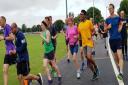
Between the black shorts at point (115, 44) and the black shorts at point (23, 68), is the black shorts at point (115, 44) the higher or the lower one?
the higher one

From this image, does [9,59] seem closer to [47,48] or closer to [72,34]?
[47,48]

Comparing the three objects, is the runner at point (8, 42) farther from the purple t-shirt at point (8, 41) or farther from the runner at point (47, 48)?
the runner at point (47, 48)

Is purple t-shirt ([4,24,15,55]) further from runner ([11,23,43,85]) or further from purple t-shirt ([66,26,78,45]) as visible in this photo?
purple t-shirt ([66,26,78,45])

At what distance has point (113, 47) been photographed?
1448cm

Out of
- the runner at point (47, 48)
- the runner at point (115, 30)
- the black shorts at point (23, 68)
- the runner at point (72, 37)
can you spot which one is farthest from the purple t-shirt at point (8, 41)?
the runner at point (72, 37)

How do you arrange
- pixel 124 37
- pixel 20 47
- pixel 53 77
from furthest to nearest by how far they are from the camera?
pixel 124 37 → pixel 53 77 → pixel 20 47

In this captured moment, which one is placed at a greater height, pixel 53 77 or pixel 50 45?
pixel 50 45

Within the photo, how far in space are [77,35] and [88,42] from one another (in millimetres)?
A: 1343

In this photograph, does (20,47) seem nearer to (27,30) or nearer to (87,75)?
(87,75)

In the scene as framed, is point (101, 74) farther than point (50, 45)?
Yes

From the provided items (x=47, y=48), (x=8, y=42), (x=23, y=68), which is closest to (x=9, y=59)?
(x=8, y=42)

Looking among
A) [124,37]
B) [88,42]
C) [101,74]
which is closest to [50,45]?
[88,42]

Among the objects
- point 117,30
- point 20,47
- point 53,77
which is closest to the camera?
point 20,47

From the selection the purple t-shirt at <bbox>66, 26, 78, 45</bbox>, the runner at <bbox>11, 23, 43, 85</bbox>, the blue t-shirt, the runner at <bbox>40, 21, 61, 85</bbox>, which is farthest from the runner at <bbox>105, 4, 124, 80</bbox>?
the runner at <bbox>11, 23, 43, 85</bbox>
